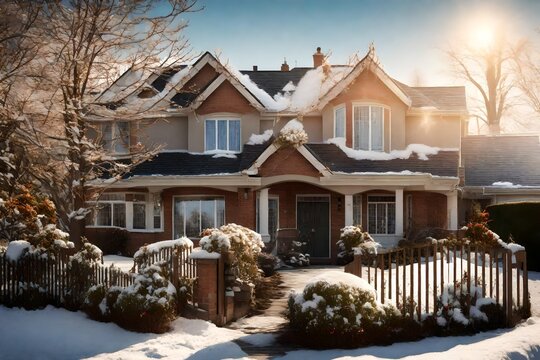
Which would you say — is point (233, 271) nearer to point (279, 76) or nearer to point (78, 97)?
point (78, 97)

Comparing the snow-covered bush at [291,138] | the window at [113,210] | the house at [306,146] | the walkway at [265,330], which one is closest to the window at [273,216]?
the house at [306,146]

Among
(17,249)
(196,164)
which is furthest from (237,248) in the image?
(196,164)

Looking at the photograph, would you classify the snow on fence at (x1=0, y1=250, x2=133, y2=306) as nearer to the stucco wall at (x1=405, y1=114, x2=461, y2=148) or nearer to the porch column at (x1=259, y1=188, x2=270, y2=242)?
the porch column at (x1=259, y1=188, x2=270, y2=242)

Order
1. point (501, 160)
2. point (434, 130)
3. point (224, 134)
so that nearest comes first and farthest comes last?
1. point (224, 134)
2. point (434, 130)
3. point (501, 160)

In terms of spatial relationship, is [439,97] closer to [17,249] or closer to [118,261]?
[118,261]

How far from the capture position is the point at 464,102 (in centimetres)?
2742

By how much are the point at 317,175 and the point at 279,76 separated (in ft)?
24.9

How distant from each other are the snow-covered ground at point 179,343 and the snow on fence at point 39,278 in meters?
0.70

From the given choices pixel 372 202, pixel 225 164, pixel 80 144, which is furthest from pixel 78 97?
pixel 372 202

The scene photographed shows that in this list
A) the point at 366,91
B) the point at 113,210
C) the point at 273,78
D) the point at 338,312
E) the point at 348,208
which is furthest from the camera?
the point at 273,78

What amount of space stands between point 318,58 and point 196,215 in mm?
10672

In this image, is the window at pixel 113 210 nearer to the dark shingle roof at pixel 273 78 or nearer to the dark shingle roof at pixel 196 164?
the dark shingle roof at pixel 196 164

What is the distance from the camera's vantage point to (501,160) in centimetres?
3300

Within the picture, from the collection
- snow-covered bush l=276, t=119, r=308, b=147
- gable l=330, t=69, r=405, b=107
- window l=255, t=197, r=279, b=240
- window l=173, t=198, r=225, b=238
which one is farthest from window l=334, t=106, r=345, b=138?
window l=173, t=198, r=225, b=238
